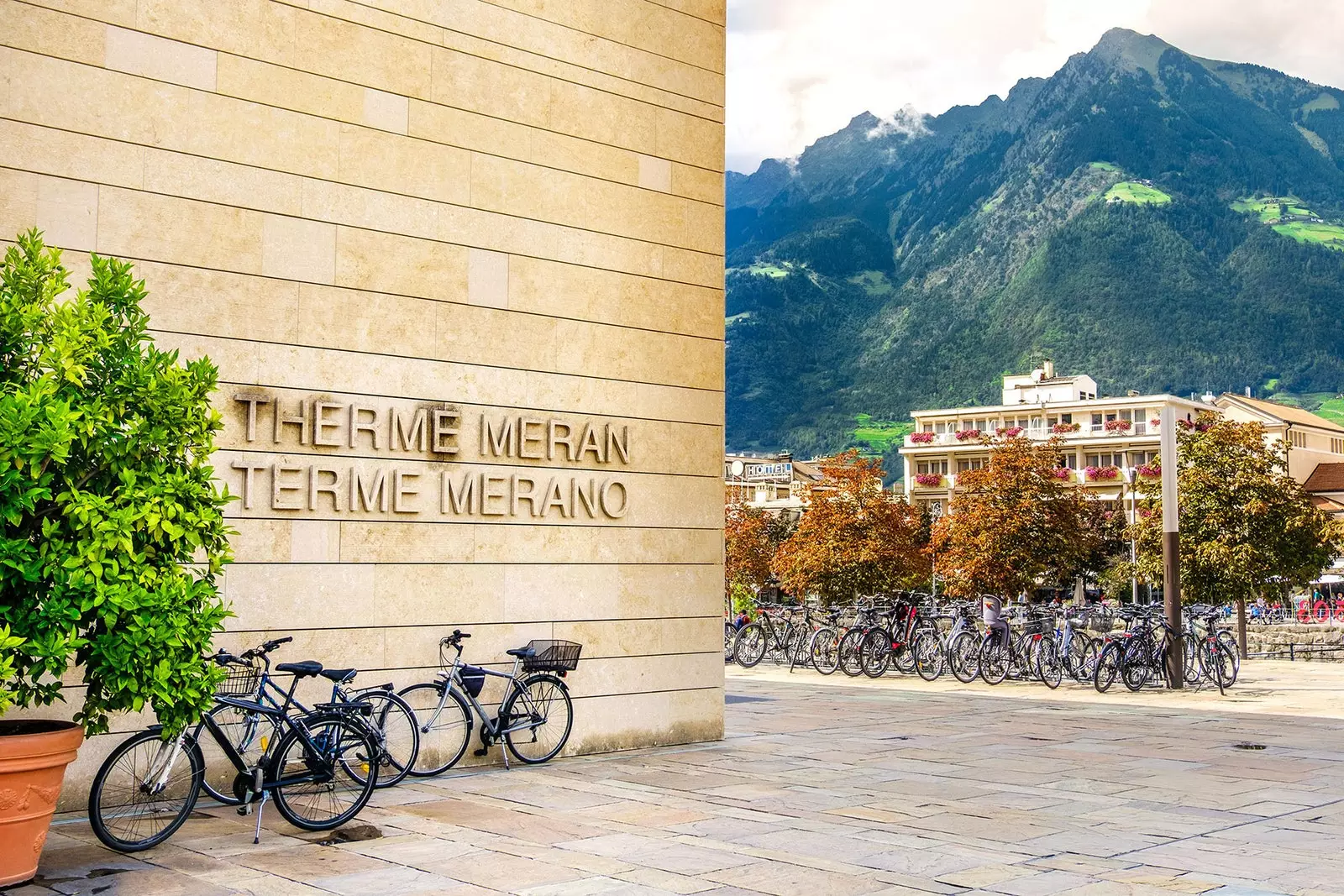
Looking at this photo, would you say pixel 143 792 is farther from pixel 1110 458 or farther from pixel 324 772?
pixel 1110 458

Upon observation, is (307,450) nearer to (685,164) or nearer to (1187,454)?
(685,164)

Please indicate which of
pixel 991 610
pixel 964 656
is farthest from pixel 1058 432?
pixel 964 656

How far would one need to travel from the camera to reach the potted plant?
5.44 m

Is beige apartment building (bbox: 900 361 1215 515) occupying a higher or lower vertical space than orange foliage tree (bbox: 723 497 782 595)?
higher

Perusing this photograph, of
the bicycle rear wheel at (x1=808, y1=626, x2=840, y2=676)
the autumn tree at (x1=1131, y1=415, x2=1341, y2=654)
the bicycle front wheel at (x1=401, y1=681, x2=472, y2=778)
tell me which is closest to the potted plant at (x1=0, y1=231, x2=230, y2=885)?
the bicycle front wheel at (x1=401, y1=681, x2=472, y2=778)

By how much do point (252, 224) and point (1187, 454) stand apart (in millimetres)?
22562

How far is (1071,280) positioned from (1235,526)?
122031 mm

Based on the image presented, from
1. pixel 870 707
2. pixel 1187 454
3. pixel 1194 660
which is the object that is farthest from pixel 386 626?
pixel 1187 454

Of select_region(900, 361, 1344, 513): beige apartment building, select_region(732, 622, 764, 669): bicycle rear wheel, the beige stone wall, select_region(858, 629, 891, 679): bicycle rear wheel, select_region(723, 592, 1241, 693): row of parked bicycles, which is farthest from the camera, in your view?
select_region(900, 361, 1344, 513): beige apartment building

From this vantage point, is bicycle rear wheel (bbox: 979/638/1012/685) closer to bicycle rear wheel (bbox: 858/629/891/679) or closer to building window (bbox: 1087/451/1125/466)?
bicycle rear wheel (bbox: 858/629/891/679)

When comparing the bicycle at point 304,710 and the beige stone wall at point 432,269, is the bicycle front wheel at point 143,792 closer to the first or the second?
the bicycle at point 304,710

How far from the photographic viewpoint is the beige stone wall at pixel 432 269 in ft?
26.3

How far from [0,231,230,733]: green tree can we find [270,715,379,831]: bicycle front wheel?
93cm

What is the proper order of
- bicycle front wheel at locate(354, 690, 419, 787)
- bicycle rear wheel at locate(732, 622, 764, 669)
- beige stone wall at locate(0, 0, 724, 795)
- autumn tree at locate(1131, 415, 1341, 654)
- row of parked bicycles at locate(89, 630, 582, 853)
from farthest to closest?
autumn tree at locate(1131, 415, 1341, 654)
bicycle rear wheel at locate(732, 622, 764, 669)
bicycle front wheel at locate(354, 690, 419, 787)
beige stone wall at locate(0, 0, 724, 795)
row of parked bicycles at locate(89, 630, 582, 853)
